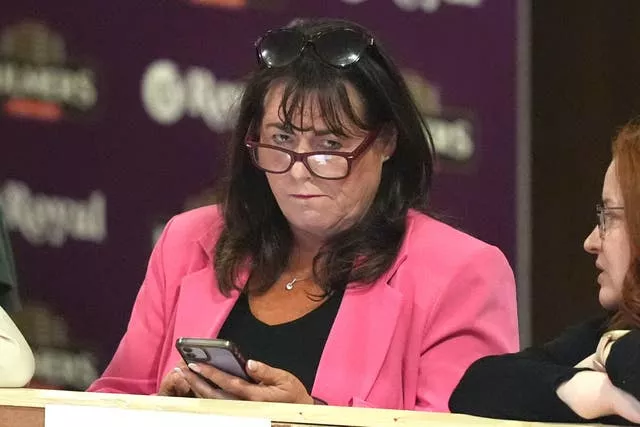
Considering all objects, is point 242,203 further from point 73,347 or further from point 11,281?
point 73,347

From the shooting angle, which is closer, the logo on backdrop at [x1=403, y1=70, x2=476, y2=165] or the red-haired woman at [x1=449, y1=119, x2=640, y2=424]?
the red-haired woman at [x1=449, y1=119, x2=640, y2=424]

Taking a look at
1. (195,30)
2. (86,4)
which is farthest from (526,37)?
(86,4)

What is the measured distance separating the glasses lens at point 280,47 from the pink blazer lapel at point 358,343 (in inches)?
17.8

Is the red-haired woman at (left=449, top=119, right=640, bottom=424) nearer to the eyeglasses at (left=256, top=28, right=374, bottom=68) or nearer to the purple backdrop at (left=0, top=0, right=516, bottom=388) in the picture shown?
the eyeglasses at (left=256, top=28, right=374, bottom=68)

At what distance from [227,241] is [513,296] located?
0.56m

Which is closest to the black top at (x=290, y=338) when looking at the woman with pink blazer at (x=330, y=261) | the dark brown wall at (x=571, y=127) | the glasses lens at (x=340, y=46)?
the woman with pink blazer at (x=330, y=261)

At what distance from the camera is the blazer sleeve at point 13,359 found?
204 cm

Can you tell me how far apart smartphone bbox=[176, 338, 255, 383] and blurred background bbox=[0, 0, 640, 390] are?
1.31m

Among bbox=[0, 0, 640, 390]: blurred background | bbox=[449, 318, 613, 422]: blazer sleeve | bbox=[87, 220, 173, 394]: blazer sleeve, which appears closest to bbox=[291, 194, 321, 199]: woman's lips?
bbox=[87, 220, 173, 394]: blazer sleeve

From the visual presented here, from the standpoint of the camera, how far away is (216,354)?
2133 millimetres

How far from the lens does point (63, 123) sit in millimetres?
3484

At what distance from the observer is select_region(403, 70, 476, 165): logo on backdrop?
3400mm

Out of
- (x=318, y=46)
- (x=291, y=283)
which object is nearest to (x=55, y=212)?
(x=291, y=283)

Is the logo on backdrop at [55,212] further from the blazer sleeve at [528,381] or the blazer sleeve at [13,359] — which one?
the blazer sleeve at [528,381]
